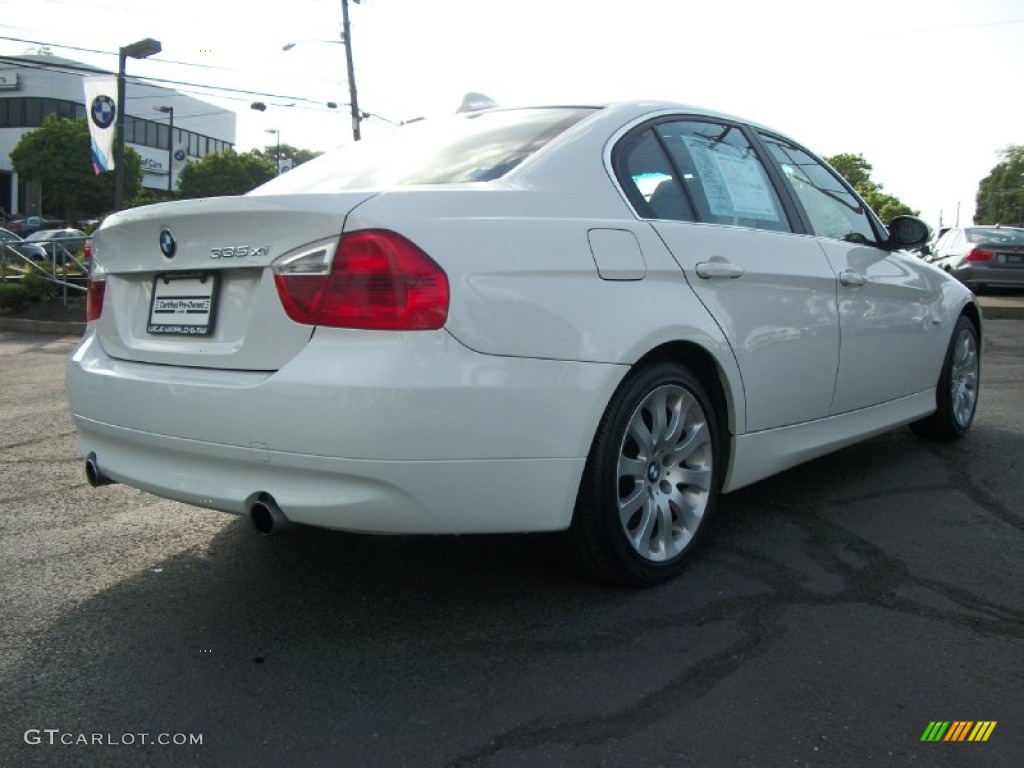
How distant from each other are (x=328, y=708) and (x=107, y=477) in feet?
4.06

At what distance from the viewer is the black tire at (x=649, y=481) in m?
2.91

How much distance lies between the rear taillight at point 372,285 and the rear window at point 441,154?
1.93 feet

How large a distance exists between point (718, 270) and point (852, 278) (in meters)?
1.10

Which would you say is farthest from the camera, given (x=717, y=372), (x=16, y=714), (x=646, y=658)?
(x=717, y=372)

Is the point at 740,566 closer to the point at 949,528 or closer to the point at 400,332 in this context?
the point at 949,528

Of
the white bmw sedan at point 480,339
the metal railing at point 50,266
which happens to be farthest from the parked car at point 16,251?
the white bmw sedan at point 480,339

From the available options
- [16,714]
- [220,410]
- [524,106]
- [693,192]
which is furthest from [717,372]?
[16,714]

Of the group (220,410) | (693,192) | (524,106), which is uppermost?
(524,106)

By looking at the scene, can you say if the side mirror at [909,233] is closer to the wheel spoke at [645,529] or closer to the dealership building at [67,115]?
the wheel spoke at [645,529]

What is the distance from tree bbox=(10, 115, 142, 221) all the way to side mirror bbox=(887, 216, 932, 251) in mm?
60517

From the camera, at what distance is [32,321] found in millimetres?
13570

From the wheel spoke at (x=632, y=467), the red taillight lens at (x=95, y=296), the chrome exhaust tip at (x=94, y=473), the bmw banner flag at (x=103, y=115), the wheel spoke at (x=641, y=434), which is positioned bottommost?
the chrome exhaust tip at (x=94, y=473)

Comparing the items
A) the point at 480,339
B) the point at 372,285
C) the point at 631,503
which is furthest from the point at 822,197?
the point at 372,285


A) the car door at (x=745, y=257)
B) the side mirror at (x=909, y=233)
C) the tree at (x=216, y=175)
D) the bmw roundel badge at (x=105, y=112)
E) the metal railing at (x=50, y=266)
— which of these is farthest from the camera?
the tree at (x=216, y=175)
